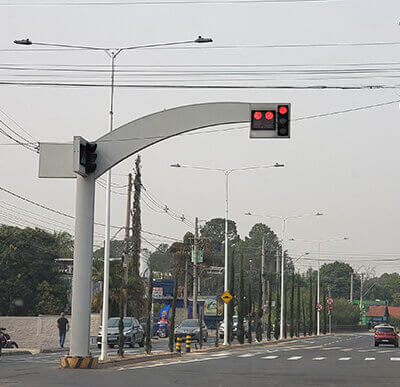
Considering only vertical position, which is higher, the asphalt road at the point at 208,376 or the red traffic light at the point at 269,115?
the red traffic light at the point at 269,115

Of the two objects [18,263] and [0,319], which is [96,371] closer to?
[0,319]

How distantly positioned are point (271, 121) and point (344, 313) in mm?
115642

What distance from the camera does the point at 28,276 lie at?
8031 cm

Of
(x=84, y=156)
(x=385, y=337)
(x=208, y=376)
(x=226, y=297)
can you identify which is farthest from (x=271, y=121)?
(x=385, y=337)

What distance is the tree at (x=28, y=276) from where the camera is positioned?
77750 millimetres

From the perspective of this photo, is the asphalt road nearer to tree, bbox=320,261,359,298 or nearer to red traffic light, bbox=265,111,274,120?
red traffic light, bbox=265,111,274,120

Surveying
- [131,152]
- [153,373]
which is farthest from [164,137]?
[153,373]

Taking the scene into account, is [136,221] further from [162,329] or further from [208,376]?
[208,376]

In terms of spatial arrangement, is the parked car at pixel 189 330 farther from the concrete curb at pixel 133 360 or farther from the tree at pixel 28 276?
the tree at pixel 28 276

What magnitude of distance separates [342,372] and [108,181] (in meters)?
10.4

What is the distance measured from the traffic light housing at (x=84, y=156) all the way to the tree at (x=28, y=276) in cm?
5327

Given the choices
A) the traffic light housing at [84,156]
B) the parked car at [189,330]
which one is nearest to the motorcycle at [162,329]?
the parked car at [189,330]

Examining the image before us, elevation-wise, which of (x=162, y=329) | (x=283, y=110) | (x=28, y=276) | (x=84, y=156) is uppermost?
(x=283, y=110)

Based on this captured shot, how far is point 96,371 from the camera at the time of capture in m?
24.2
